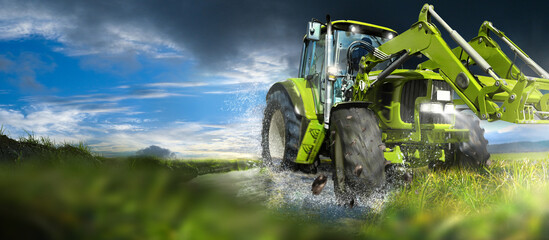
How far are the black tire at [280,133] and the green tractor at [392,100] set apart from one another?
0.07 ft

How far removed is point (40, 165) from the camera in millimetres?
810

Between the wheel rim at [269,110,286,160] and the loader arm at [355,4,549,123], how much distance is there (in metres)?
2.11

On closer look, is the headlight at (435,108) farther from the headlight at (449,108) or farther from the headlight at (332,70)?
the headlight at (332,70)

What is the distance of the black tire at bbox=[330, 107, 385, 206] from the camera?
3.93 metres

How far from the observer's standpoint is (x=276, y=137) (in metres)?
7.16

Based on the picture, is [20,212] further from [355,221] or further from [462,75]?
[462,75]

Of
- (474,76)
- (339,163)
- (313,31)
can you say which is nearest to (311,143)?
(339,163)

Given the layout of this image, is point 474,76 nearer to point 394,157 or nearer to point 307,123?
point 394,157

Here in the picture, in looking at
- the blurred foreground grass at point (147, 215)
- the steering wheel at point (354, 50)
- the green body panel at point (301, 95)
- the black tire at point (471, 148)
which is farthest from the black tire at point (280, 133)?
the blurred foreground grass at point (147, 215)

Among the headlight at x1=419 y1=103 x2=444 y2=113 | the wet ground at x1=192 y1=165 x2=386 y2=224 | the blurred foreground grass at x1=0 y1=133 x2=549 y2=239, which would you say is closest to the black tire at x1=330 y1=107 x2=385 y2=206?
the wet ground at x1=192 y1=165 x2=386 y2=224

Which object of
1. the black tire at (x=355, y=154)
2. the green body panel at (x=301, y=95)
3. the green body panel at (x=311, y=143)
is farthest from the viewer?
the green body panel at (x=301, y=95)

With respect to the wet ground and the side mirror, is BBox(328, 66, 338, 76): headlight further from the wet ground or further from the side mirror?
→ the wet ground

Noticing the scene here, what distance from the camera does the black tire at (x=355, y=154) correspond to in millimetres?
3934

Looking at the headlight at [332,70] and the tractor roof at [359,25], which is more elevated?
the tractor roof at [359,25]
